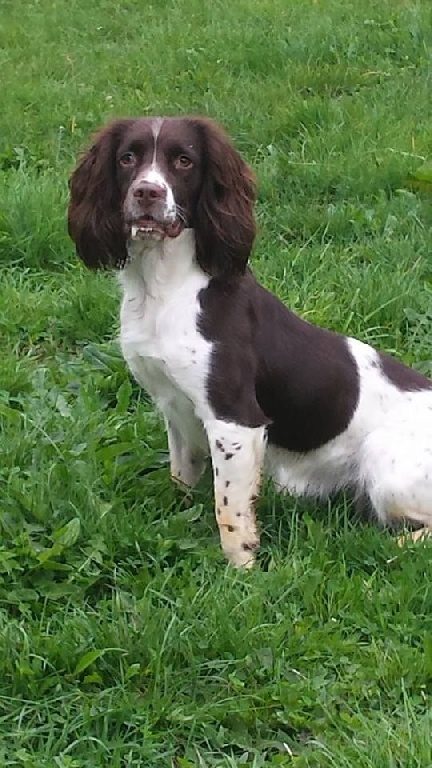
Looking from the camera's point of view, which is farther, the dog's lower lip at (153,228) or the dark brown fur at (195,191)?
the dark brown fur at (195,191)

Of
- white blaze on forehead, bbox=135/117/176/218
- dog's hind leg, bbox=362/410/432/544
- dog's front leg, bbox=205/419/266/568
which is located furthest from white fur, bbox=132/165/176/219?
dog's hind leg, bbox=362/410/432/544

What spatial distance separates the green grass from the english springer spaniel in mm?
206

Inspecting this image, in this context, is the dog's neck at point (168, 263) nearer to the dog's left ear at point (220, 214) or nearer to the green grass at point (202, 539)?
the dog's left ear at point (220, 214)

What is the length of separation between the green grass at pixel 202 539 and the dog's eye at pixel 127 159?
90 cm

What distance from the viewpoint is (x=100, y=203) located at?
345 centimetres

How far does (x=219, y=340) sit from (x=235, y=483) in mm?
430

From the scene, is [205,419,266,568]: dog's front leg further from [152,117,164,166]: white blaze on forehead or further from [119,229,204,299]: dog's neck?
[152,117,164,166]: white blaze on forehead

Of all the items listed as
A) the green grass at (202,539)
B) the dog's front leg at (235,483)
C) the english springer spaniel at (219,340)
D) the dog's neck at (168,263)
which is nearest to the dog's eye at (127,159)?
the english springer spaniel at (219,340)

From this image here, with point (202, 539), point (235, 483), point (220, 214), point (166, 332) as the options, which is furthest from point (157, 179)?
point (202, 539)

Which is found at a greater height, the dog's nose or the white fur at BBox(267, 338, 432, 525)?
the dog's nose

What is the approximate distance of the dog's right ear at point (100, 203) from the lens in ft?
11.2

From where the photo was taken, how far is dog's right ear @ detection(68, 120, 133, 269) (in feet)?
11.2

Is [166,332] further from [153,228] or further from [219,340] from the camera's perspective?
[153,228]

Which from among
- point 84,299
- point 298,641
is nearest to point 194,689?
point 298,641
